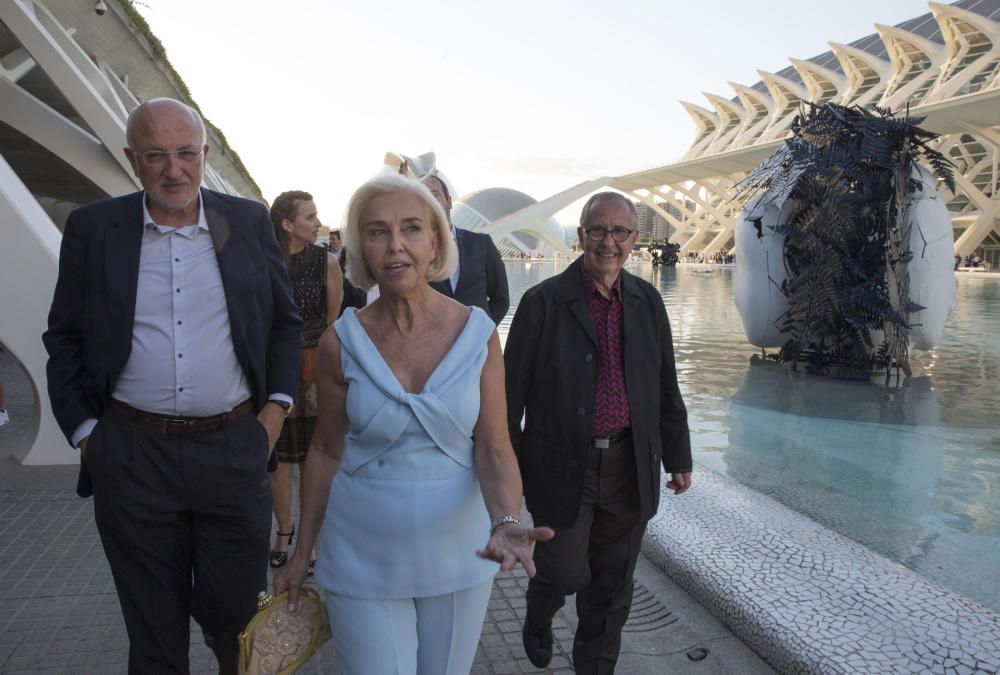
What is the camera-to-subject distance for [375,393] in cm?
174

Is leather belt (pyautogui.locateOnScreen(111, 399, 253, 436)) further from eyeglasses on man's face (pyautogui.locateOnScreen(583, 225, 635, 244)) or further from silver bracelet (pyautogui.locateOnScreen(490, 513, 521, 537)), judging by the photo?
eyeglasses on man's face (pyautogui.locateOnScreen(583, 225, 635, 244))

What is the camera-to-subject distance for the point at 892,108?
168 ft

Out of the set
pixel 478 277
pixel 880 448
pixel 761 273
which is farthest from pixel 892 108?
pixel 478 277

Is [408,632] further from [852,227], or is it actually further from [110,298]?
[852,227]

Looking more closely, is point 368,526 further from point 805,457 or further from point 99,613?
point 805,457

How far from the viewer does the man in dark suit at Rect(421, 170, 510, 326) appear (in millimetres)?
3650

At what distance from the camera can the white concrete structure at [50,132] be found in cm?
484

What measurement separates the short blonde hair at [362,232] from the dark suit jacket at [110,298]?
434 mm

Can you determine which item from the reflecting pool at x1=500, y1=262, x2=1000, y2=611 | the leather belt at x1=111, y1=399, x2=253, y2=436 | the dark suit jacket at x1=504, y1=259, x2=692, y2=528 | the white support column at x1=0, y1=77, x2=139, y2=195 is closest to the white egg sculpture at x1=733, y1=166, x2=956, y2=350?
the reflecting pool at x1=500, y1=262, x2=1000, y2=611

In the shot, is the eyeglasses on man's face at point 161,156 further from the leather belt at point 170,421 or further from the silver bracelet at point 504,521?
the silver bracelet at point 504,521

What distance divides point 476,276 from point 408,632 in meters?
2.24

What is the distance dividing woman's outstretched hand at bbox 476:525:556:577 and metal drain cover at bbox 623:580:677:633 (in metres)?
1.62

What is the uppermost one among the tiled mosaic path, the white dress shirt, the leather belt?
the white dress shirt

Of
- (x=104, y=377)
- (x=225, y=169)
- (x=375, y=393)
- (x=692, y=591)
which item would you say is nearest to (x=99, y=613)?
(x=104, y=377)
